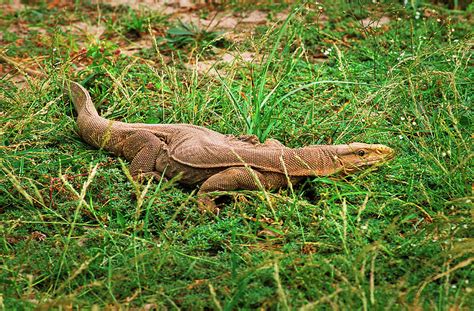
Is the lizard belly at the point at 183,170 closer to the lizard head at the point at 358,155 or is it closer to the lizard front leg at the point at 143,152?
the lizard front leg at the point at 143,152

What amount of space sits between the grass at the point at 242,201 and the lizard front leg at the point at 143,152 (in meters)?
0.16

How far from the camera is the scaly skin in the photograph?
230 inches

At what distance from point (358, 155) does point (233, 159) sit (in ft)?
3.20

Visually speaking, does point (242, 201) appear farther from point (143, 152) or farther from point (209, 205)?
point (143, 152)

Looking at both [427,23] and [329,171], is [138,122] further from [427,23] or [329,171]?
[427,23]

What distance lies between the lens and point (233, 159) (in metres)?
5.90

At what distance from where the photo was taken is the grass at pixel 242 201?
457 cm

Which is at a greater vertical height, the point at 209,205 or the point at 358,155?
the point at 358,155

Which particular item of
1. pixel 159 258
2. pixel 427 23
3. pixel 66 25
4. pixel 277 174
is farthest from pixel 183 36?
pixel 159 258

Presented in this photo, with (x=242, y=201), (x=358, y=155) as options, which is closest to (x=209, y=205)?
(x=242, y=201)

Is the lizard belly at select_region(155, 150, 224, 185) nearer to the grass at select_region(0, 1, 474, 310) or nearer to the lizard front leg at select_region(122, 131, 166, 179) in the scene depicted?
the lizard front leg at select_region(122, 131, 166, 179)

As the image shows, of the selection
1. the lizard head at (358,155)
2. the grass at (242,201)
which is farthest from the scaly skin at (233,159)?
the grass at (242,201)

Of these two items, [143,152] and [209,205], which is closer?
[209,205]

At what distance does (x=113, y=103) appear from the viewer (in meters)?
7.38
